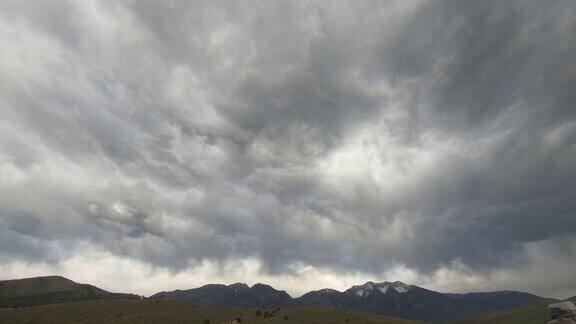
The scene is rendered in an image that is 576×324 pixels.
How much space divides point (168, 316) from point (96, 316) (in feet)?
68.9

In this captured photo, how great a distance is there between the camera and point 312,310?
13800 centimetres

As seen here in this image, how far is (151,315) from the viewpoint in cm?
12106

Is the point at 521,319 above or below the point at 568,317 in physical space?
above

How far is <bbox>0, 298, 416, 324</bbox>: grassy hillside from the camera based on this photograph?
115375 mm

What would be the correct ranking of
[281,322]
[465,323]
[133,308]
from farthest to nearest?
[465,323] < [133,308] < [281,322]

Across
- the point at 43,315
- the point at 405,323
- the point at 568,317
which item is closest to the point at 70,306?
the point at 43,315

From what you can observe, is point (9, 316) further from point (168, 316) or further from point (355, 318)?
point (355, 318)

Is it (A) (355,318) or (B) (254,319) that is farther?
(A) (355,318)

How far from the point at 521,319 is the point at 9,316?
159m

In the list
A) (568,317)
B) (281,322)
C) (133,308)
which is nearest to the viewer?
(568,317)

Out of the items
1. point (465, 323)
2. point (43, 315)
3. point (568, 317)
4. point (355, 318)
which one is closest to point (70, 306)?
point (43, 315)

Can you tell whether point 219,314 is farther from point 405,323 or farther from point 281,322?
point 405,323

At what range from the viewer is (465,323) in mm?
192875

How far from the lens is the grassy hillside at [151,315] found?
379 feet
